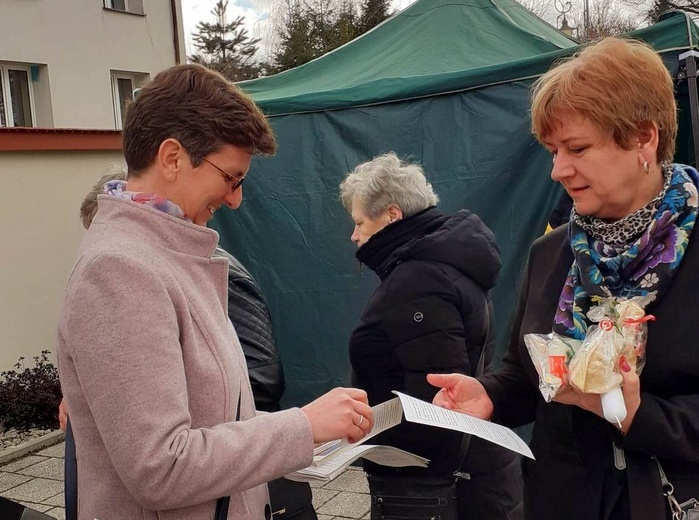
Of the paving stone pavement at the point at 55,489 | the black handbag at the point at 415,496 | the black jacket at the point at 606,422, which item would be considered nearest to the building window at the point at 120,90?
the paving stone pavement at the point at 55,489

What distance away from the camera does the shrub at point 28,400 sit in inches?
226

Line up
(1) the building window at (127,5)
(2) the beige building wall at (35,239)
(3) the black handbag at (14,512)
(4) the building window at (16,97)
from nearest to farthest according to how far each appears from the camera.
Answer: (3) the black handbag at (14,512) < (2) the beige building wall at (35,239) < (4) the building window at (16,97) < (1) the building window at (127,5)

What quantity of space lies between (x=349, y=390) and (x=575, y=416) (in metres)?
0.52

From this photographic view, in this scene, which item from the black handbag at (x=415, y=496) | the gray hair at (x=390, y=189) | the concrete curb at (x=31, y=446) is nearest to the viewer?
the black handbag at (x=415, y=496)

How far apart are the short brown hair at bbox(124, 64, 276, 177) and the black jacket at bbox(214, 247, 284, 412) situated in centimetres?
86

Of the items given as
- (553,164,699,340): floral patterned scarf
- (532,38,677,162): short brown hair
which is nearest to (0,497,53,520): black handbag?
(553,164,699,340): floral patterned scarf

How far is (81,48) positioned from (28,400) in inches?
271

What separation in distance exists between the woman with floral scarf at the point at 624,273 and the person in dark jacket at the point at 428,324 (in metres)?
0.63

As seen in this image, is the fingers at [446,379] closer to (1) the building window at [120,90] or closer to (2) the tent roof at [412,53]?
(2) the tent roof at [412,53]

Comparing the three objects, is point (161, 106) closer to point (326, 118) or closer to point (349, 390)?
point (349, 390)

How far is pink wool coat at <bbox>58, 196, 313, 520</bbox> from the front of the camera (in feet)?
3.81

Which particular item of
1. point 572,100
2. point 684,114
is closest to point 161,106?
point 572,100

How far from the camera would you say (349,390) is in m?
1.43

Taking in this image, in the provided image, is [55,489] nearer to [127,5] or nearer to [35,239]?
[35,239]
